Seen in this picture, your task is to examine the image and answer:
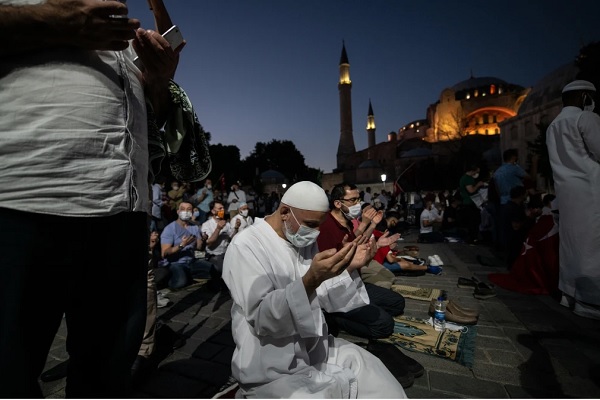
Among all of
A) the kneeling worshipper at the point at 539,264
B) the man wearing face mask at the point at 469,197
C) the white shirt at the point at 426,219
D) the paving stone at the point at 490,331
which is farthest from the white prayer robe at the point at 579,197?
the white shirt at the point at 426,219

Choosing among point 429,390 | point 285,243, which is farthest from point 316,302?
point 429,390

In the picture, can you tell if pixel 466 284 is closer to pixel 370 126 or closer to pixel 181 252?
pixel 181 252

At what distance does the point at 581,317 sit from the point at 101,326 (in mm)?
5195

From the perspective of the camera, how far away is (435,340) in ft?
11.4

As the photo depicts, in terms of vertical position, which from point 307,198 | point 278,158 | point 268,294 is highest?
point 278,158

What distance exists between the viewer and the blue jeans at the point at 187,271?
19.2ft

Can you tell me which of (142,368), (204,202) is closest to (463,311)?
(142,368)

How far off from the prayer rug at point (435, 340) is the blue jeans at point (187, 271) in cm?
373

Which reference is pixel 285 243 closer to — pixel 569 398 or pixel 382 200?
pixel 569 398

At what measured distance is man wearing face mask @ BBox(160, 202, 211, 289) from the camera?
19.3ft

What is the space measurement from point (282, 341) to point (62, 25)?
1777 millimetres

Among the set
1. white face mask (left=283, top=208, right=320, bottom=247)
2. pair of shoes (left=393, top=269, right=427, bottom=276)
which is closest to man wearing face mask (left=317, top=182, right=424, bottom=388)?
white face mask (left=283, top=208, right=320, bottom=247)

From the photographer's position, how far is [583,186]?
3.93 meters

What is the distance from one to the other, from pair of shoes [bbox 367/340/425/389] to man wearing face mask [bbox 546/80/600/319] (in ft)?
9.04
